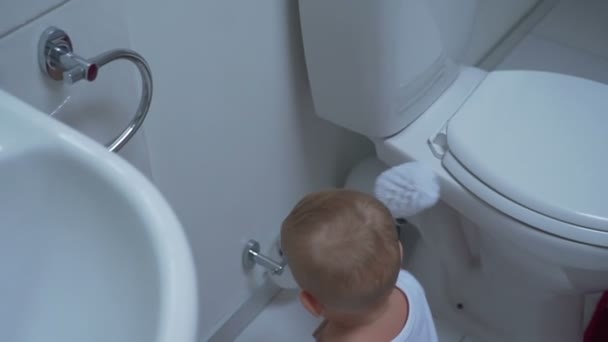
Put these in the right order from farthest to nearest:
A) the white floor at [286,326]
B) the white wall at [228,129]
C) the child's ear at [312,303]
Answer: the white floor at [286,326] < the white wall at [228,129] < the child's ear at [312,303]

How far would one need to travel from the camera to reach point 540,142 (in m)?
1.01

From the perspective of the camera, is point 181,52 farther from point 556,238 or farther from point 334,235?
point 556,238

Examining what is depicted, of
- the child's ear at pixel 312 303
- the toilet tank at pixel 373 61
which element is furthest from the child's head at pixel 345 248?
the toilet tank at pixel 373 61

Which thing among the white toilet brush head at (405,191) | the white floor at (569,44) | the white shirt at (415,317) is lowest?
the white floor at (569,44)

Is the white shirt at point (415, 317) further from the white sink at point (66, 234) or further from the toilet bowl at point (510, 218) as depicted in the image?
the white sink at point (66, 234)

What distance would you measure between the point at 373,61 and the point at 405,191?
25cm

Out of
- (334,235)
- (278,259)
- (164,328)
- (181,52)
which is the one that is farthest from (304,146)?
(164,328)

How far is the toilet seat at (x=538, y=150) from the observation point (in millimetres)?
938

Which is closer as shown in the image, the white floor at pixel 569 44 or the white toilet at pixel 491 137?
the white toilet at pixel 491 137

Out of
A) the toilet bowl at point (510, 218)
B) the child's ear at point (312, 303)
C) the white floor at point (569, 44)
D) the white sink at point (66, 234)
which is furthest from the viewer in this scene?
the white floor at point (569, 44)

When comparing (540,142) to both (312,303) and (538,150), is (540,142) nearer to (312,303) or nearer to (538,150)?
(538,150)

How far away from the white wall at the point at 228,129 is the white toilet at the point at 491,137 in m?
0.06

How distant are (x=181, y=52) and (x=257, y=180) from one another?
324 mm

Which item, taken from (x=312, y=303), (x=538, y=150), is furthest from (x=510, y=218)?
(x=312, y=303)
